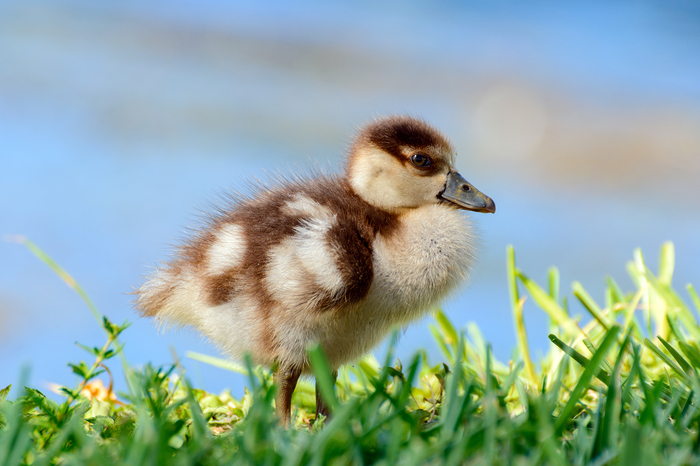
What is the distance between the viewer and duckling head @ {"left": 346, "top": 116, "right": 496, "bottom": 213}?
1397 millimetres

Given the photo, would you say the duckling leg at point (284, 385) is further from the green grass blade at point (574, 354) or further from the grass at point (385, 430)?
the green grass blade at point (574, 354)

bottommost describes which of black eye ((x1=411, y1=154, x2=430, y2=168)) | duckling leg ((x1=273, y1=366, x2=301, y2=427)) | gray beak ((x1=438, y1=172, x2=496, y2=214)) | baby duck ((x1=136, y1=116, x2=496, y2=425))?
duckling leg ((x1=273, y1=366, x2=301, y2=427))

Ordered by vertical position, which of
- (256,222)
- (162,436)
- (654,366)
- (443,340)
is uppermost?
(256,222)

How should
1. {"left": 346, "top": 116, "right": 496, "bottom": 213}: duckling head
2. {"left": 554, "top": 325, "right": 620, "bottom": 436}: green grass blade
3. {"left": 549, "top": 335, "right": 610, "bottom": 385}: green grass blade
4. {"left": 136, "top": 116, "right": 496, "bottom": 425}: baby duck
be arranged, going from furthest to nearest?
1. {"left": 346, "top": 116, "right": 496, "bottom": 213}: duckling head
2. {"left": 136, "top": 116, "right": 496, "bottom": 425}: baby duck
3. {"left": 549, "top": 335, "right": 610, "bottom": 385}: green grass blade
4. {"left": 554, "top": 325, "right": 620, "bottom": 436}: green grass blade

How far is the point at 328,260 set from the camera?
3.82ft

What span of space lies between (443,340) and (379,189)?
0.74 meters

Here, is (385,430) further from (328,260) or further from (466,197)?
(466,197)

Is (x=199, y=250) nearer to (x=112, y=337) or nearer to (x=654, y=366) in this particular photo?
(x=112, y=337)

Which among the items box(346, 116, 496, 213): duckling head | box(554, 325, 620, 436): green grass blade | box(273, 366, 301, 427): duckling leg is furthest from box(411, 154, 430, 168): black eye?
box(554, 325, 620, 436): green grass blade

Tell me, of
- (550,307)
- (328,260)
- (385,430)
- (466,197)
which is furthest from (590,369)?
(550,307)

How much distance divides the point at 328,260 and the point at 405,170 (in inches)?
14.1

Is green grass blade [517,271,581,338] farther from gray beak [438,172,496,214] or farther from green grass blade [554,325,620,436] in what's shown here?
green grass blade [554,325,620,436]

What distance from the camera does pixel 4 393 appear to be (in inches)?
42.2

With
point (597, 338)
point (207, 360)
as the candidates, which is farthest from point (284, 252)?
point (597, 338)
